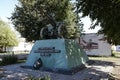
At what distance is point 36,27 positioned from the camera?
31203 millimetres

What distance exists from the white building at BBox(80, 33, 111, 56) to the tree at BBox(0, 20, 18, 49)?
817 inches

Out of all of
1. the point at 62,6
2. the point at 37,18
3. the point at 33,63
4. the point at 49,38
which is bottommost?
the point at 33,63

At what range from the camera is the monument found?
1380 cm

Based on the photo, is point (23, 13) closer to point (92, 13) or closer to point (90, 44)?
point (90, 44)

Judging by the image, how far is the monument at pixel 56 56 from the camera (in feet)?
45.3

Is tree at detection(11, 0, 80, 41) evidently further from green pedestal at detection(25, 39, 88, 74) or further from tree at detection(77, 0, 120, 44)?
tree at detection(77, 0, 120, 44)

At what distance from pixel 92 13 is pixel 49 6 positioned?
20.5 metres

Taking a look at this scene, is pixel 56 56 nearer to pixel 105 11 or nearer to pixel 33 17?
pixel 105 11

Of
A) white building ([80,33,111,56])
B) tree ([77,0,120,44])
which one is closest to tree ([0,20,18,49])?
white building ([80,33,111,56])

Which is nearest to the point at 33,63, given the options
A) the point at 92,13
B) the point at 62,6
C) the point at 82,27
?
the point at 62,6

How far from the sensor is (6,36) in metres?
50.5

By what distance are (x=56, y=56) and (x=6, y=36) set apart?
3827 centimetres

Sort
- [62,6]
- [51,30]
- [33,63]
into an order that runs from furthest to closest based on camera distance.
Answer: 1. [51,30]
2. [33,63]
3. [62,6]

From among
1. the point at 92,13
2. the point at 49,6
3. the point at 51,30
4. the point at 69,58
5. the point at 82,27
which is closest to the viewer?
the point at 92,13
